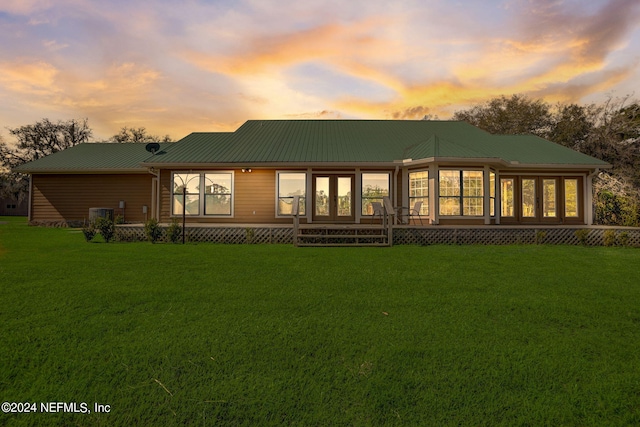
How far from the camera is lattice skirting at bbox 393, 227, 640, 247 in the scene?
10617 mm

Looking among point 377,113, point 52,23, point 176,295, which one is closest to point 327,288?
point 176,295

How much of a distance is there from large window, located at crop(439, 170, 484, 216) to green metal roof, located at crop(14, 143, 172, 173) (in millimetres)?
13357

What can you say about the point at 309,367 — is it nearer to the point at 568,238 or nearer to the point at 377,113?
the point at 568,238

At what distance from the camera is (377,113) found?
22.5 metres

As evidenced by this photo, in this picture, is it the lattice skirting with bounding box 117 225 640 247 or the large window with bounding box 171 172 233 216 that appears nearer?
the lattice skirting with bounding box 117 225 640 247

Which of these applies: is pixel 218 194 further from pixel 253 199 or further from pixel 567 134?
pixel 567 134

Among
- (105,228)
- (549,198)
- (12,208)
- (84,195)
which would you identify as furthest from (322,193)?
(12,208)

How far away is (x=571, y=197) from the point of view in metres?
13.9

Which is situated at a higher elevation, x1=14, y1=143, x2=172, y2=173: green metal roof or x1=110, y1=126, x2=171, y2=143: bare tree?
x1=110, y1=126, x2=171, y2=143: bare tree

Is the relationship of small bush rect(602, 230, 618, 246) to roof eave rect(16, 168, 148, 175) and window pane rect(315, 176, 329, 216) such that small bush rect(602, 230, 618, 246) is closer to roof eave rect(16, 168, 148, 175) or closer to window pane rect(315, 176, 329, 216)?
window pane rect(315, 176, 329, 216)

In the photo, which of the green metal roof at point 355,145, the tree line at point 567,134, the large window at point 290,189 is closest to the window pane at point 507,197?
the green metal roof at point 355,145

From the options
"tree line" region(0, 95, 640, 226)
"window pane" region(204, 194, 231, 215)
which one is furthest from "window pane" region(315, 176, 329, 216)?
"tree line" region(0, 95, 640, 226)

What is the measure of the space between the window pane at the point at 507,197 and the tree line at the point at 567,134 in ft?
12.7

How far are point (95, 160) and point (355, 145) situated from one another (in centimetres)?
1448
